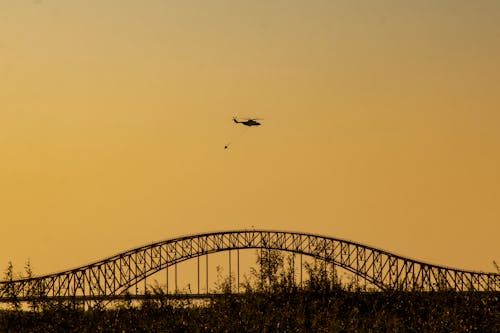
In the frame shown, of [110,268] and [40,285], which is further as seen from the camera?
[110,268]

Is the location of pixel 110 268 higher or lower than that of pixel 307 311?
higher

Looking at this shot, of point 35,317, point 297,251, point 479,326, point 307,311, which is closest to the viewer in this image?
Answer: point 479,326

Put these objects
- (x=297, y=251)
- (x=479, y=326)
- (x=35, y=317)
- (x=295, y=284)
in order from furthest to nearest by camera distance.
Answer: (x=297, y=251)
(x=295, y=284)
(x=35, y=317)
(x=479, y=326)

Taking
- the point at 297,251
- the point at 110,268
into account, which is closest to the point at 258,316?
the point at 297,251

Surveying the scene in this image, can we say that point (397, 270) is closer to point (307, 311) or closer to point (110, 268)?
point (110, 268)

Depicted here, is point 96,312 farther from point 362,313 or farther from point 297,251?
point 297,251

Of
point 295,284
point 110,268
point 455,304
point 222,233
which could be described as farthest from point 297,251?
point 455,304
